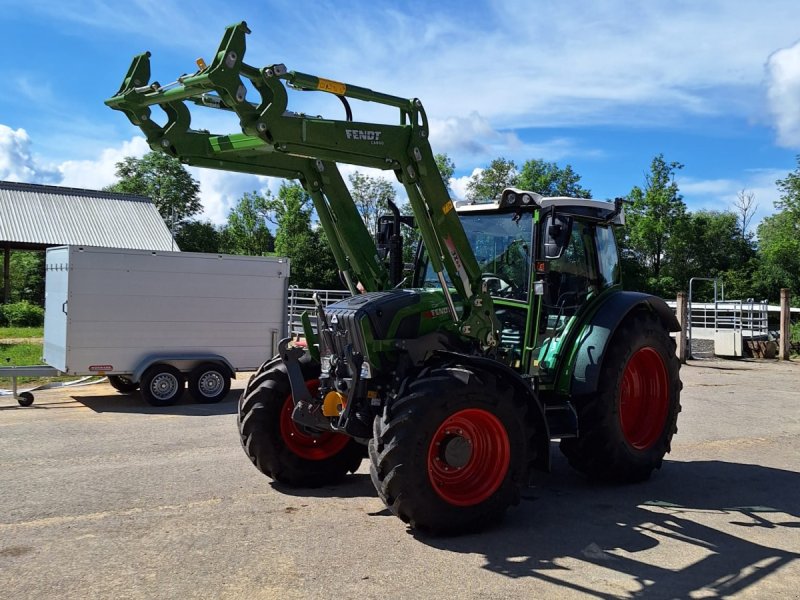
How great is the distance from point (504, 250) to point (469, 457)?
2221 millimetres

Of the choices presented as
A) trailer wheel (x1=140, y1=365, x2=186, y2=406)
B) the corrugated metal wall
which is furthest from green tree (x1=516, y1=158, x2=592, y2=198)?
trailer wheel (x1=140, y1=365, x2=186, y2=406)

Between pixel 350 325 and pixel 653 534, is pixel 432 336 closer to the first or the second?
pixel 350 325

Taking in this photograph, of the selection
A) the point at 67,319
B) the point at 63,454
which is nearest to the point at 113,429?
the point at 63,454

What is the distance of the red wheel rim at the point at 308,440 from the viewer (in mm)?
6336

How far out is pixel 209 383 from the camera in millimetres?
12055

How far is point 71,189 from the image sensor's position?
32781 mm

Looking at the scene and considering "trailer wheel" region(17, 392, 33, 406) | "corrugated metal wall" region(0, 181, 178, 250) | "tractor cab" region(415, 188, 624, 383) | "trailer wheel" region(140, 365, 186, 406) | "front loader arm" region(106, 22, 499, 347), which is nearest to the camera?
"front loader arm" region(106, 22, 499, 347)

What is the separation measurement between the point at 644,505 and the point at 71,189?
3219cm

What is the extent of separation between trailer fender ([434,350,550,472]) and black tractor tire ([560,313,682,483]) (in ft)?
3.44

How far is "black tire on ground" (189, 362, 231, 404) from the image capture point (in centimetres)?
1188

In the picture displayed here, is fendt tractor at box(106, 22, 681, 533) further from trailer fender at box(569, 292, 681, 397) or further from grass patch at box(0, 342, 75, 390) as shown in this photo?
grass patch at box(0, 342, 75, 390)

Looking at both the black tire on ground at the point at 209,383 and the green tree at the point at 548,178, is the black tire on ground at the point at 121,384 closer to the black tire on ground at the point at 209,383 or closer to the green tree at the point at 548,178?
the black tire on ground at the point at 209,383

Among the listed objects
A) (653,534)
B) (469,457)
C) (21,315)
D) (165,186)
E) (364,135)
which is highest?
(165,186)

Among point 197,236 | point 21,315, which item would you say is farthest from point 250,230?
point 21,315
